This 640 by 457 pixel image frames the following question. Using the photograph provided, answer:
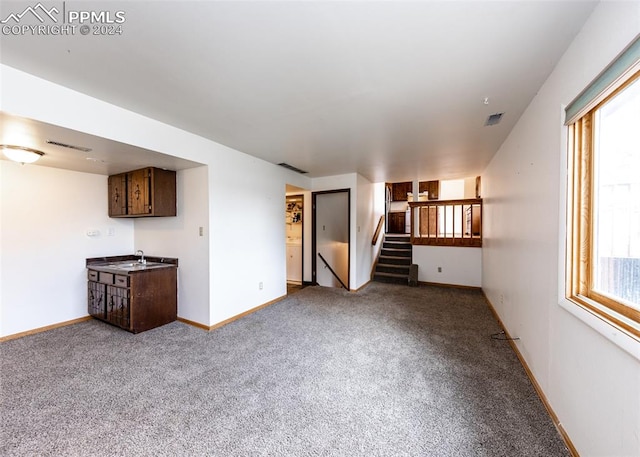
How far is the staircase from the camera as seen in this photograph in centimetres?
570

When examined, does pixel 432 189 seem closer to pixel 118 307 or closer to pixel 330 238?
pixel 330 238

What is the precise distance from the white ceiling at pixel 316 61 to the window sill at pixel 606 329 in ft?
5.08

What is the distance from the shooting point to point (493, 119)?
8.16 ft

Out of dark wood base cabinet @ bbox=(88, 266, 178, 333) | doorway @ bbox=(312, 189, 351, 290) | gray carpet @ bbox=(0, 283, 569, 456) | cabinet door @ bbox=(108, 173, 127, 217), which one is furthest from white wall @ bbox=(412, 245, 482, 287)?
cabinet door @ bbox=(108, 173, 127, 217)

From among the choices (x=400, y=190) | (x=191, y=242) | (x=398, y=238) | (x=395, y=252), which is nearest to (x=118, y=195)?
(x=191, y=242)

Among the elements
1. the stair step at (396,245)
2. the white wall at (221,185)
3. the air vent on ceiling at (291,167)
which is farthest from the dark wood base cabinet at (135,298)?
the stair step at (396,245)

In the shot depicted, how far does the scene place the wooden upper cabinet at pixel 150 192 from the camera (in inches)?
124

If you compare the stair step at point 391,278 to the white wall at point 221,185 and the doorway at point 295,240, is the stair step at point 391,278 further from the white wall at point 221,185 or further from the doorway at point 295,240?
the white wall at point 221,185

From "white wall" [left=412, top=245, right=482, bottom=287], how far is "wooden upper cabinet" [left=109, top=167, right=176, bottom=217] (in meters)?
4.99

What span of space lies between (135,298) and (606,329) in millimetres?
3968

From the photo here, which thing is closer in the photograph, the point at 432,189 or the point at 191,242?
the point at 191,242

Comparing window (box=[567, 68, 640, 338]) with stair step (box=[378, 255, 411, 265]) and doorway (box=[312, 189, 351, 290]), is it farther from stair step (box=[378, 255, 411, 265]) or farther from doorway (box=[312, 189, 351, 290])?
stair step (box=[378, 255, 411, 265])

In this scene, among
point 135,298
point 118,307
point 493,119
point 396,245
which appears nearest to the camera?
point 493,119

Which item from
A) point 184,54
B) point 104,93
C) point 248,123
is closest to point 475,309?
point 248,123
